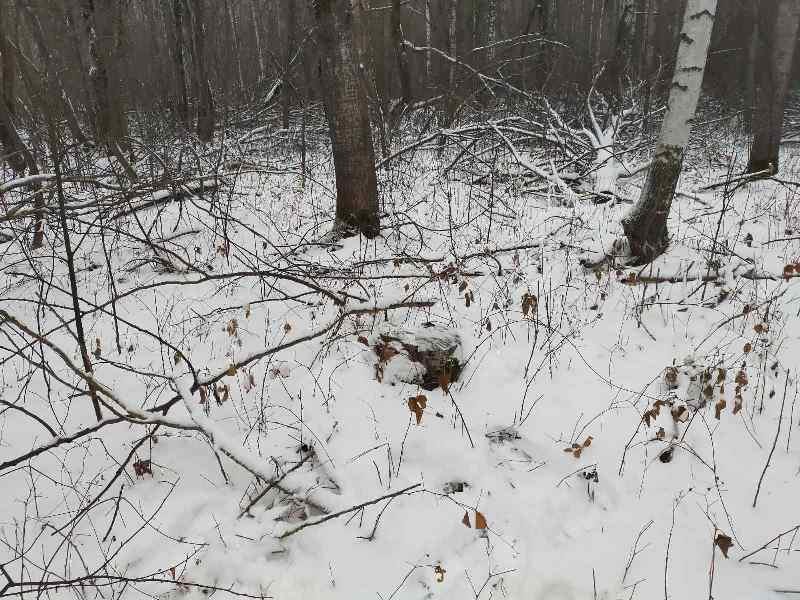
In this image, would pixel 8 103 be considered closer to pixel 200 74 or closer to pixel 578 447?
pixel 200 74

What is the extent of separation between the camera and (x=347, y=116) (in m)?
4.62

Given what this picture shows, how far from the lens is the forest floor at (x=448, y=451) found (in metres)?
1.87

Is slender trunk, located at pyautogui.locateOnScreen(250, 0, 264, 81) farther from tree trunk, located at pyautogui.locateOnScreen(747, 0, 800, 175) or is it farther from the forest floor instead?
the forest floor

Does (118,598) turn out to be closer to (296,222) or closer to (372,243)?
(372,243)

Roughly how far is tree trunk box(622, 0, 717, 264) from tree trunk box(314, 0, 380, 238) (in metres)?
2.37

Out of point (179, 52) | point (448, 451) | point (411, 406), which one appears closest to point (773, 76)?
point (448, 451)

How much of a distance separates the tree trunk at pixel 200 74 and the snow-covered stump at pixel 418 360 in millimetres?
9277

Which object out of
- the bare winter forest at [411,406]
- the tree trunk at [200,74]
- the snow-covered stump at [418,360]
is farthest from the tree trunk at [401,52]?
the snow-covered stump at [418,360]

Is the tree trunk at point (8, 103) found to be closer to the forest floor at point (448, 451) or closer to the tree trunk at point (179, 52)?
the forest floor at point (448, 451)

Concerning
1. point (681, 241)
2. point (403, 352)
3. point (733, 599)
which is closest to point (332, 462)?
point (403, 352)

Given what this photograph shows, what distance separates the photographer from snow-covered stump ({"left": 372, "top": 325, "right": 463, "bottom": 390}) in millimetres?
2857

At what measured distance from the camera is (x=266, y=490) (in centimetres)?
200

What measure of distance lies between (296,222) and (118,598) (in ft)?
15.2

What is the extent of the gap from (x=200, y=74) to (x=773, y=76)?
397 inches
